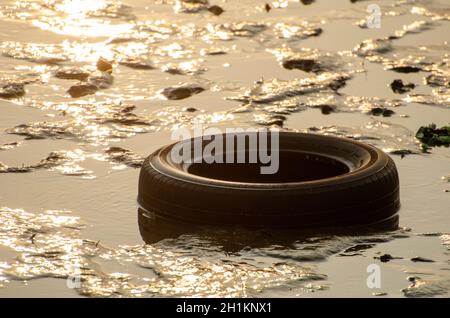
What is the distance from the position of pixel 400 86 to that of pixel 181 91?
6.62 ft

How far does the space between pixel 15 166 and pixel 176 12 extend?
218 inches

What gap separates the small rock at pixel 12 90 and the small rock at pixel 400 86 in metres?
3.37

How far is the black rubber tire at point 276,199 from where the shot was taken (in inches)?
337

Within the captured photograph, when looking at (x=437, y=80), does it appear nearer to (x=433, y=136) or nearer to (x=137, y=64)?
(x=433, y=136)

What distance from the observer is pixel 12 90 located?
1202 centimetres

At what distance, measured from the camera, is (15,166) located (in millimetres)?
10000

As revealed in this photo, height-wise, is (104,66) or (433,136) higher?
(433,136)

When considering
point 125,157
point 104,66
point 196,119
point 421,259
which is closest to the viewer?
point 421,259

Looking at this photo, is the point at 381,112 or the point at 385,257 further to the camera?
the point at 381,112

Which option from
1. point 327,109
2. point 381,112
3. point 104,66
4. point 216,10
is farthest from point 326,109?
point 216,10

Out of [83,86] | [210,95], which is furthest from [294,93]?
[83,86]

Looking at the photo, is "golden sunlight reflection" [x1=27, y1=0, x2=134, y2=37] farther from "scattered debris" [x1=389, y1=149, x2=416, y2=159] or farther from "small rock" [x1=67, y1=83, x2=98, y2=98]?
"scattered debris" [x1=389, y1=149, x2=416, y2=159]

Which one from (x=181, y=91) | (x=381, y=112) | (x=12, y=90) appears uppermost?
(x=381, y=112)
